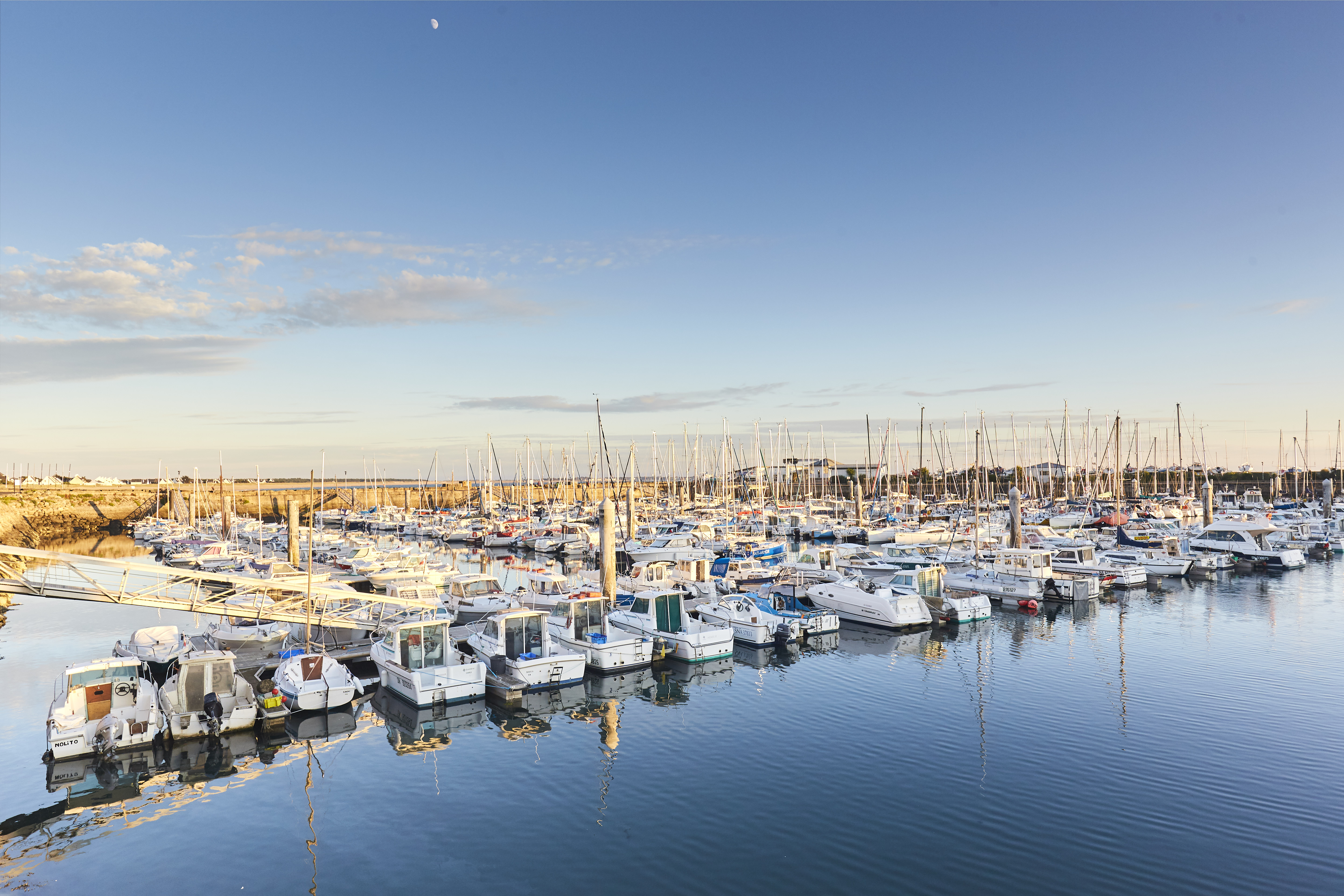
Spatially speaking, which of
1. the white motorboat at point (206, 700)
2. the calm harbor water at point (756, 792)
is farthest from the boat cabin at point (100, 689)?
the calm harbor water at point (756, 792)

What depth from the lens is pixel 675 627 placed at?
34.0 m

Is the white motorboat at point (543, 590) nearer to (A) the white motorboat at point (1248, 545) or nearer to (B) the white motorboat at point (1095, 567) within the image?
(B) the white motorboat at point (1095, 567)

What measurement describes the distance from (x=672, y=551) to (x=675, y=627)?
33.6m

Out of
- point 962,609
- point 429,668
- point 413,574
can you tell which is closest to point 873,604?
point 962,609

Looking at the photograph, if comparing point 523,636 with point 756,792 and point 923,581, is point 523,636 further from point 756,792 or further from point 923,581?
point 923,581

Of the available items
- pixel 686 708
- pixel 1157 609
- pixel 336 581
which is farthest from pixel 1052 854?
pixel 336 581

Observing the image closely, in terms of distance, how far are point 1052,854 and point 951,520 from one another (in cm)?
7996

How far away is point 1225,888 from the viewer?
14.0 metres

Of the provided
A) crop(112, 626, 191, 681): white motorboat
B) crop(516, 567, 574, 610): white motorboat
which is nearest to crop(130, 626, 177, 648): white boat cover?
crop(112, 626, 191, 681): white motorboat

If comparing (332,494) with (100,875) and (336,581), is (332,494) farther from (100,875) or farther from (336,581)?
(100,875)

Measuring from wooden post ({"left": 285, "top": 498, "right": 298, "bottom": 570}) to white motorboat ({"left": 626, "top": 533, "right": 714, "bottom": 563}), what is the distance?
2617 centimetres

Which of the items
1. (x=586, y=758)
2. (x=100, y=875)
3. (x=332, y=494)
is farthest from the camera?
(x=332, y=494)

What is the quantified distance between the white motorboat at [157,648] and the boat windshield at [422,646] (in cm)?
968

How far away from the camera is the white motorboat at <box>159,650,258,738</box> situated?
22281mm
